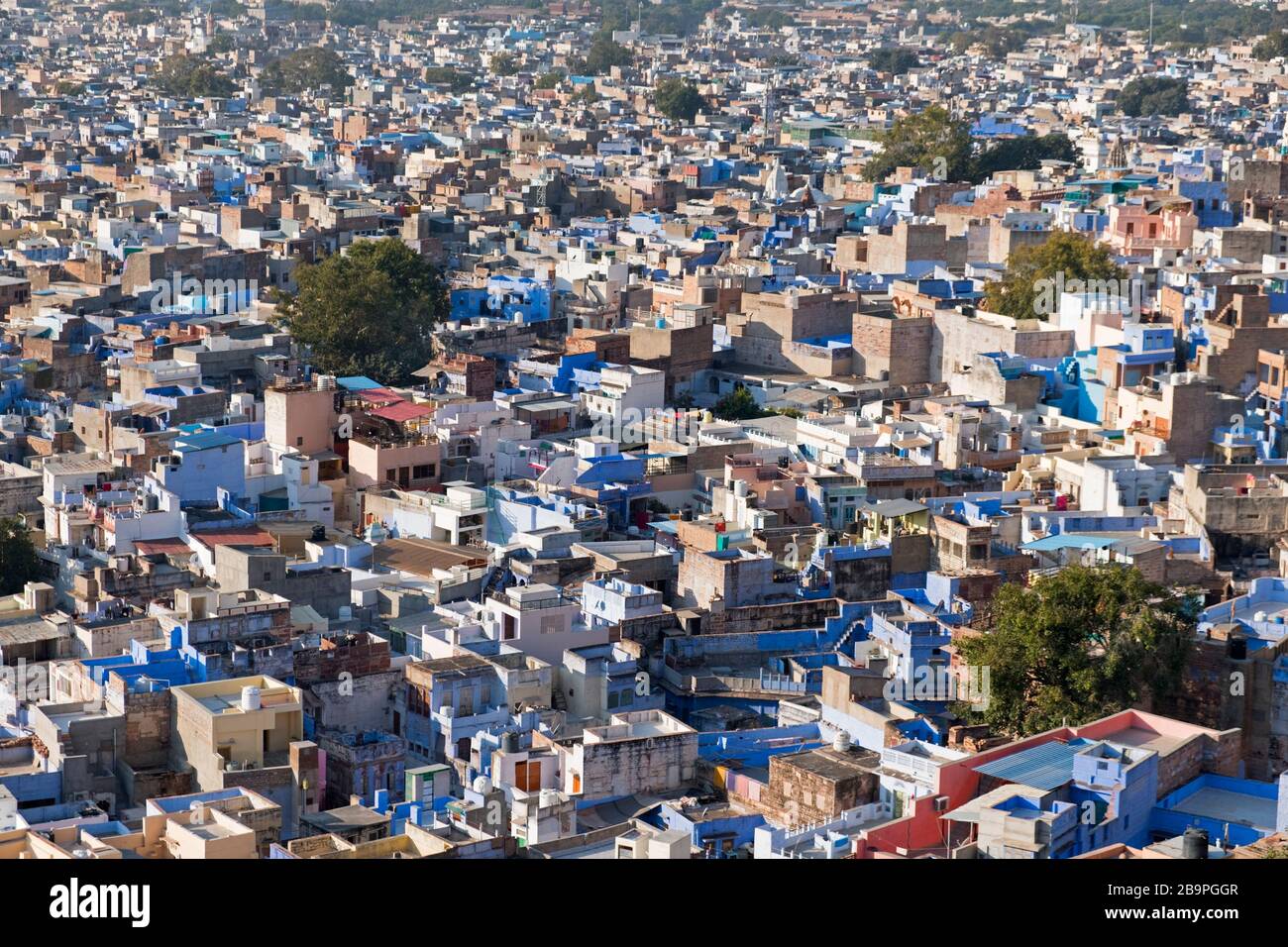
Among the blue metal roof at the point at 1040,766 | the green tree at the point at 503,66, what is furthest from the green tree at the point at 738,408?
the green tree at the point at 503,66

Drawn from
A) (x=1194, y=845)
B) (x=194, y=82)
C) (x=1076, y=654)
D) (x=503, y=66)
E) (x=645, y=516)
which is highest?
(x=503, y=66)

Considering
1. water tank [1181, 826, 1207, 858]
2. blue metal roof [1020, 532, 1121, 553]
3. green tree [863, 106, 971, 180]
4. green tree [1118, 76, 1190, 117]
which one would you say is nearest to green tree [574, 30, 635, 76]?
green tree [1118, 76, 1190, 117]

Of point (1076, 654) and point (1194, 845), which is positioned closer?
point (1194, 845)

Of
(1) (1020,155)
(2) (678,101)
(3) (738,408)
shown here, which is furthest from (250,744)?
(2) (678,101)

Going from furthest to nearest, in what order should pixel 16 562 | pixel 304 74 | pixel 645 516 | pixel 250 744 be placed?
pixel 304 74, pixel 645 516, pixel 16 562, pixel 250 744

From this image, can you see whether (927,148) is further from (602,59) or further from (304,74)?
(602,59)
